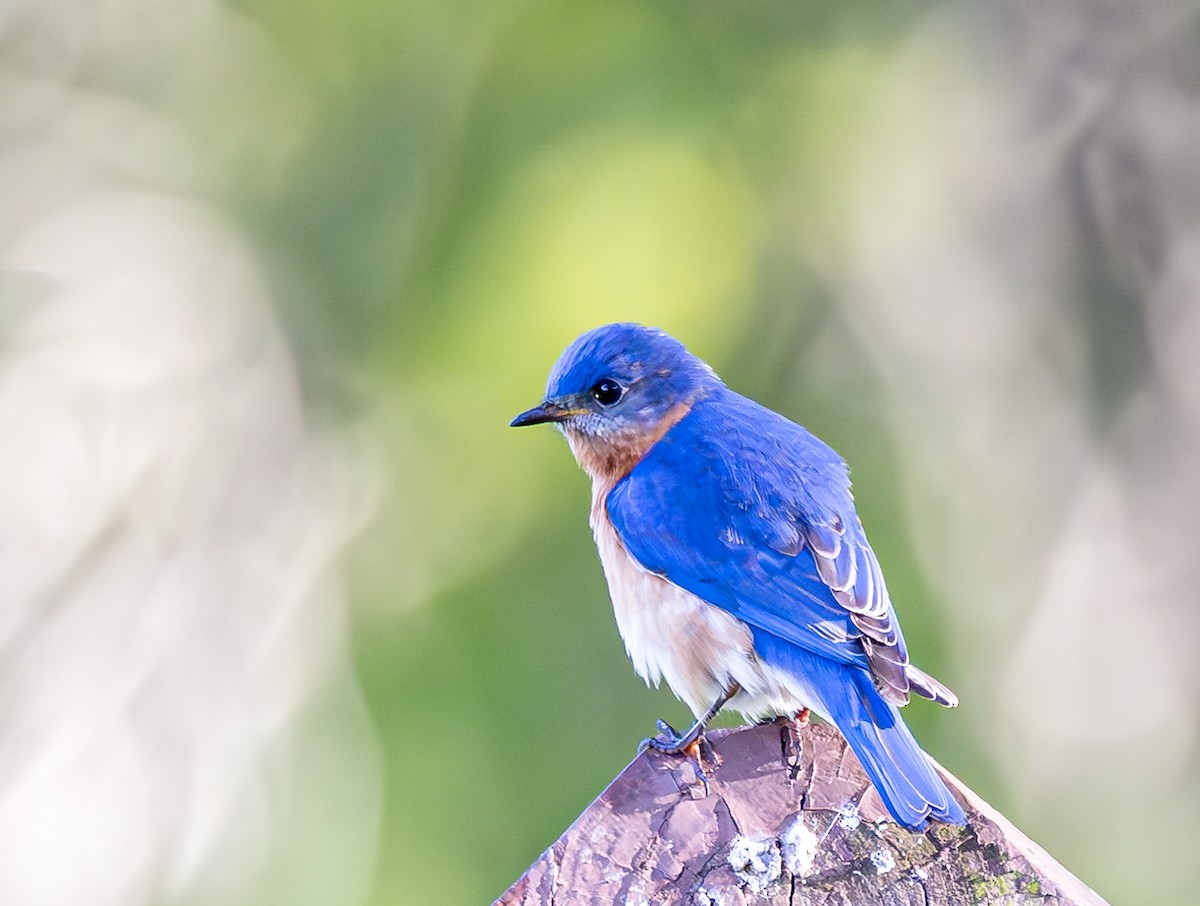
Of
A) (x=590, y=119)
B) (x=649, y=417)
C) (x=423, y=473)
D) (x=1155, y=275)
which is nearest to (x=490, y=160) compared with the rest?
(x=590, y=119)

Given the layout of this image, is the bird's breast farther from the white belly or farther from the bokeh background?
the bokeh background

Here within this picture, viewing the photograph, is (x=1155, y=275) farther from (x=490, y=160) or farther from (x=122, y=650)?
(x=122, y=650)

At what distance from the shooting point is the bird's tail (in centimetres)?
241

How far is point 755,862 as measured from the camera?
239cm

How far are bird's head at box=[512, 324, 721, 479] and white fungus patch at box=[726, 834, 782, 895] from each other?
5.52 ft

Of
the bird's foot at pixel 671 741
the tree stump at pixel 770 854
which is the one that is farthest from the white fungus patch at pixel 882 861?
the bird's foot at pixel 671 741

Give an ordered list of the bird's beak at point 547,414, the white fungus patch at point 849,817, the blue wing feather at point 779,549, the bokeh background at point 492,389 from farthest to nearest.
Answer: the bokeh background at point 492,389
the bird's beak at point 547,414
the blue wing feather at point 779,549
the white fungus patch at point 849,817

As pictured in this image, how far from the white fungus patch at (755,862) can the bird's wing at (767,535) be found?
2.39 feet

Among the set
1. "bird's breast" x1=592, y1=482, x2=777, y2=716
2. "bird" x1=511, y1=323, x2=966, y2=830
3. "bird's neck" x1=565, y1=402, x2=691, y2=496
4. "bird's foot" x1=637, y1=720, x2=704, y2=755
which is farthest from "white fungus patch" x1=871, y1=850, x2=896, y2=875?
"bird's neck" x1=565, y1=402, x2=691, y2=496

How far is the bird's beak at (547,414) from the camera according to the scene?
396 centimetres

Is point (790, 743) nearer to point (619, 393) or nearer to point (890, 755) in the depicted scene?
point (890, 755)

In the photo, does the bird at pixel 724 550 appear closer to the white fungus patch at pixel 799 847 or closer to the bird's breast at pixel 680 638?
the bird's breast at pixel 680 638

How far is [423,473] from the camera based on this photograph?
202 inches

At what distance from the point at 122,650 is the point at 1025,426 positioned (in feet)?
11.9
